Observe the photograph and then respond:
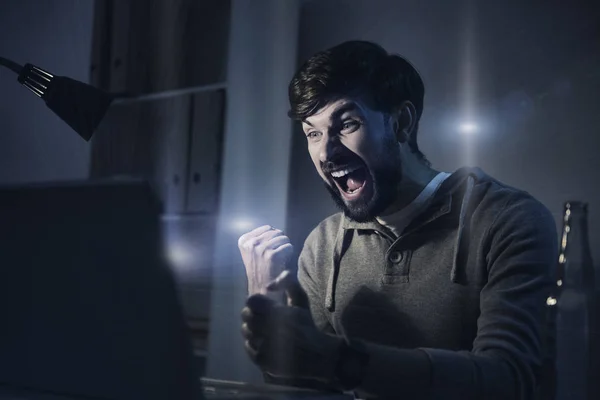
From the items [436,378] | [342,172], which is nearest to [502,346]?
[436,378]

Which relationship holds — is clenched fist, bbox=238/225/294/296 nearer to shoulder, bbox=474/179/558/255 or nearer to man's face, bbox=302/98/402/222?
man's face, bbox=302/98/402/222

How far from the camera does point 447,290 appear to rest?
858 mm

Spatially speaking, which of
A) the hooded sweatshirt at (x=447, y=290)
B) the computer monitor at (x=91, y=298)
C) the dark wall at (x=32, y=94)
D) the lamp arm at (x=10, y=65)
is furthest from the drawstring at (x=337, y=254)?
the lamp arm at (x=10, y=65)

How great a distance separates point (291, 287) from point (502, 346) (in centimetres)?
26

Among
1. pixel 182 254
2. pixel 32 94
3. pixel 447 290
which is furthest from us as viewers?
pixel 32 94

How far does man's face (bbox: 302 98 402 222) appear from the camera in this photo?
89 centimetres

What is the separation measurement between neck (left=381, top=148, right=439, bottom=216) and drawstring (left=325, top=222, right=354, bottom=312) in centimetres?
6

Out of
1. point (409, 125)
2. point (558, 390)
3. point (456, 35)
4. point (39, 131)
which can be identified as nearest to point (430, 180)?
point (409, 125)

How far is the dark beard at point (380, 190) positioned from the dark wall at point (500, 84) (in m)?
0.02

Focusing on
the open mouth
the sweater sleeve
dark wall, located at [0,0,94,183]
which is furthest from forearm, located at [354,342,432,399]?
dark wall, located at [0,0,94,183]

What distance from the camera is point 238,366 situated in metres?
0.89

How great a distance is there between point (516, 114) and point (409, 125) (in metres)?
0.14

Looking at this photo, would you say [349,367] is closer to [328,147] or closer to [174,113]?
[328,147]

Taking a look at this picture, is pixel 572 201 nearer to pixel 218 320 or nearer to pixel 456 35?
pixel 456 35
